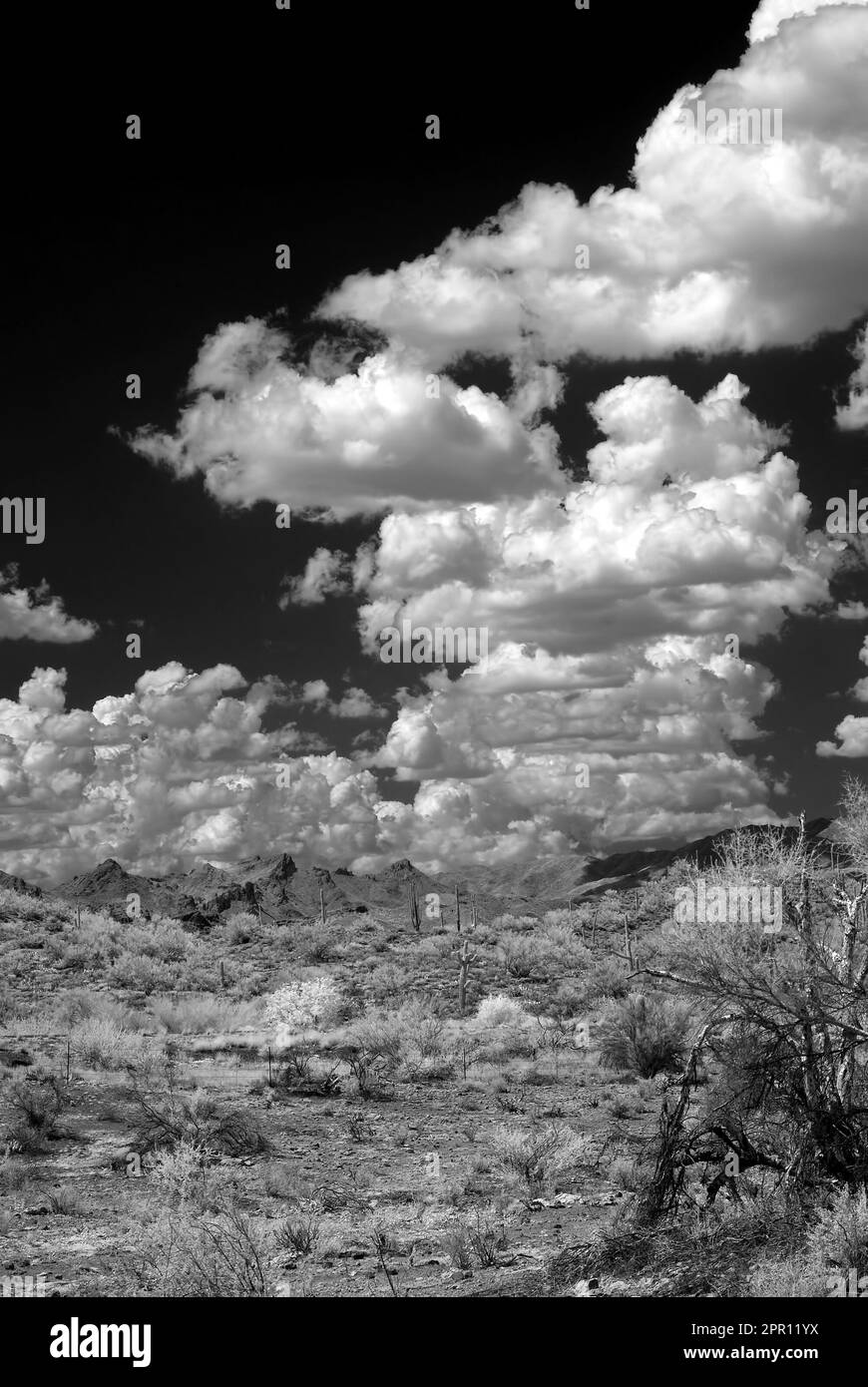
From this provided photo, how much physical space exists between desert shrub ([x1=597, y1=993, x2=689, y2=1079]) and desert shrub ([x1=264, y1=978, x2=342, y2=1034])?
9.03m

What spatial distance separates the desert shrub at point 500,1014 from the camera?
1336 inches

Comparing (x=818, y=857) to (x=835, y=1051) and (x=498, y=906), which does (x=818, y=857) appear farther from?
(x=498, y=906)

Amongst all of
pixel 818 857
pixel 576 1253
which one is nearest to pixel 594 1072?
pixel 818 857

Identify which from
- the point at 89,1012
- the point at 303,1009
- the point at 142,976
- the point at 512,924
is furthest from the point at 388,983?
the point at 512,924

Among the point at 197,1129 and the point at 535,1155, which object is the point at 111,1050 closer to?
the point at 197,1129

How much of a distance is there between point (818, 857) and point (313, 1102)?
13.7 meters

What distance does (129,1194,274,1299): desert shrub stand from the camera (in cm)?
981

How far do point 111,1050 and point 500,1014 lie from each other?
42.7 ft

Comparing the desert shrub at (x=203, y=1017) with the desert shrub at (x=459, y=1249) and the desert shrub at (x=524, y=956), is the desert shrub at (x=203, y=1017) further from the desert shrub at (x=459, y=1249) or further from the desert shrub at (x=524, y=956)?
the desert shrub at (x=459, y=1249)

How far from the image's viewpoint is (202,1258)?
A: 34.6ft

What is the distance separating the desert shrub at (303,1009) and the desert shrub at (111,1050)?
17.4 ft

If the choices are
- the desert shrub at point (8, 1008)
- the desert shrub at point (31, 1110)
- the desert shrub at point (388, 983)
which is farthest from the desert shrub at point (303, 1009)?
the desert shrub at point (31, 1110)

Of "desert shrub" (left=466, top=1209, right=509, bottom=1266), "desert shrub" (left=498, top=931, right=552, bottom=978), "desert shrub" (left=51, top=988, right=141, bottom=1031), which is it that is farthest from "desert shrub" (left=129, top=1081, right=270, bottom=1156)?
"desert shrub" (left=498, top=931, right=552, bottom=978)

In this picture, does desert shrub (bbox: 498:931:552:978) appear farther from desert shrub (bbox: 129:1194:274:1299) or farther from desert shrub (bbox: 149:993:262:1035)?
desert shrub (bbox: 129:1194:274:1299)
